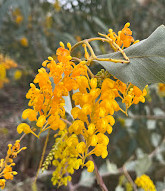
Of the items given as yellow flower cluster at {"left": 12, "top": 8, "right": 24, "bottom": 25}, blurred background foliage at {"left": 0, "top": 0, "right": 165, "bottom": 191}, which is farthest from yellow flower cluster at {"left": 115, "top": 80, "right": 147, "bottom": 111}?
yellow flower cluster at {"left": 12, "top": 8, "right": 24, "bottom": 25}

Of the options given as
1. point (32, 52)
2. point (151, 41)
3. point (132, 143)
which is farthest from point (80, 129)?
point (32, 52)

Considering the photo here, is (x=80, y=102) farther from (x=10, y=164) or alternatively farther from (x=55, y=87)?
(x=10, y=164)

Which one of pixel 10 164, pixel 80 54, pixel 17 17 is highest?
pixel 17 17

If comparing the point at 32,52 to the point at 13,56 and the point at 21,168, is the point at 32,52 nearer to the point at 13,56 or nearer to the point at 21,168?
the point at 13,56

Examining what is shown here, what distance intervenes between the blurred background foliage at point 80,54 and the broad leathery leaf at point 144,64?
0.73 m

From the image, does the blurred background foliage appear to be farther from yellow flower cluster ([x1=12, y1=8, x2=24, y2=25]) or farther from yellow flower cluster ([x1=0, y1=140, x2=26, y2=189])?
yellow flower cluster ([x1=0, y1=140, x2=26, y2=189])

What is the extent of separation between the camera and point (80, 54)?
1.19 meters

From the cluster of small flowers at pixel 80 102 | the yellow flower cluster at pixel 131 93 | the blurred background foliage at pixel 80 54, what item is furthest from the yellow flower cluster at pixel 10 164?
the blurred background foliage at pixel 80 54

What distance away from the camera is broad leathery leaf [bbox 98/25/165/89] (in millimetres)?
339

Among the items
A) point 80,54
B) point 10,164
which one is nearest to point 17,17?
point 80,54

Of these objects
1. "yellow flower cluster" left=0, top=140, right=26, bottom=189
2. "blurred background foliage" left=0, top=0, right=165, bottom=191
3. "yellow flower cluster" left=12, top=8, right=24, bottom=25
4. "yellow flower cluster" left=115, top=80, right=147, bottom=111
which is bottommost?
"yellow flower cluster" left=0, top=140, right=26, bottom=189

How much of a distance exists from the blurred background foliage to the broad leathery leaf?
0.73 metres

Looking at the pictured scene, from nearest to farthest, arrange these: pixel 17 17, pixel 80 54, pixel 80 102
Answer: pixel 80 102 → pixel 80 54 → pixel 17 17

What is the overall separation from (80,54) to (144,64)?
0.86 meters
